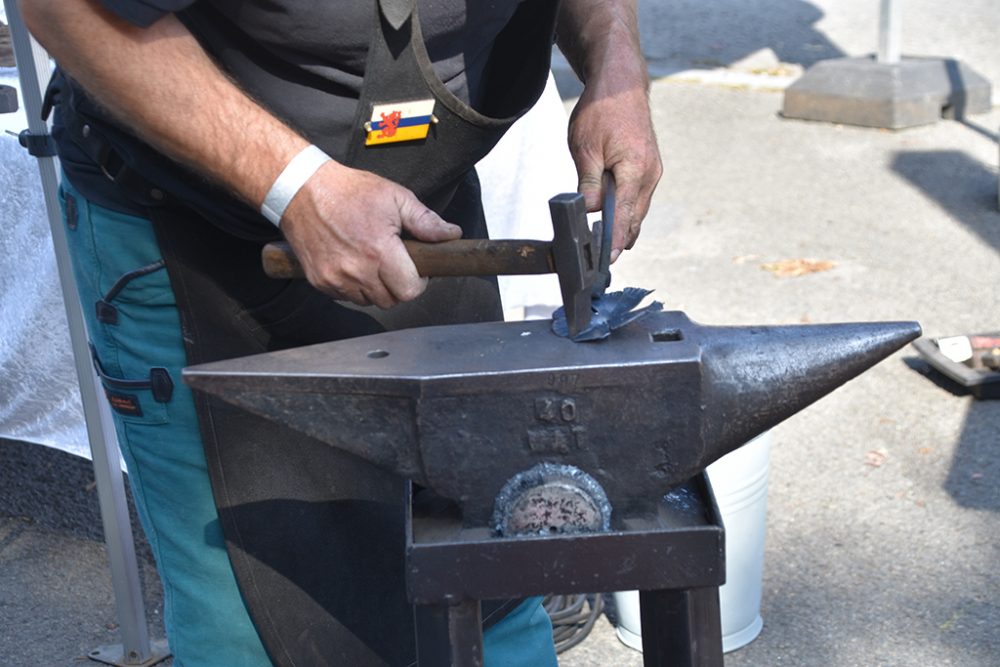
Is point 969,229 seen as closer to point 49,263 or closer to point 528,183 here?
point 528,183

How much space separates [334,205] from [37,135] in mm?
1161

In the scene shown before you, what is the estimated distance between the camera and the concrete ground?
9.43 feet

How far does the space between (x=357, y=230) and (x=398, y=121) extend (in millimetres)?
235

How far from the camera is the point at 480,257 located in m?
1.47

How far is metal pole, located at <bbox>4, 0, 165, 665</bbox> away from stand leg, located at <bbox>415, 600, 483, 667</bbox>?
1364mm

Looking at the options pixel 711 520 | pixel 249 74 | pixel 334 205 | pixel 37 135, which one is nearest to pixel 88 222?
pixel 249 74

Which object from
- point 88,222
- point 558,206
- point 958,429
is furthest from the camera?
point 958,429

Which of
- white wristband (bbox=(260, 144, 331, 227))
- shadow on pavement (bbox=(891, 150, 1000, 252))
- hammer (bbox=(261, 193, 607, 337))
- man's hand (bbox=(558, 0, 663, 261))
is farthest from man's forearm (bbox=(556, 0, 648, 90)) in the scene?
shadow on pavement (bbox=(891, 150, 1000, 252))

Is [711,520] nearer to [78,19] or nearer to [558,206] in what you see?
[558,206]

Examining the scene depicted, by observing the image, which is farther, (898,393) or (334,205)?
(898,393)

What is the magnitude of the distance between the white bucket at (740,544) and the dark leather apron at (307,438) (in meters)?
0.76

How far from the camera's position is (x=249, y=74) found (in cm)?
159

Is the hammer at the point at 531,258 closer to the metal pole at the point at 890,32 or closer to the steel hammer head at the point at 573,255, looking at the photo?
the steel hammer head at the point at 573,255

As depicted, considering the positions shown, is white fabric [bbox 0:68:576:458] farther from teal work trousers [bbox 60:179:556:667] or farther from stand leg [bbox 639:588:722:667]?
stand leg [bbox 639:588:722:667]
